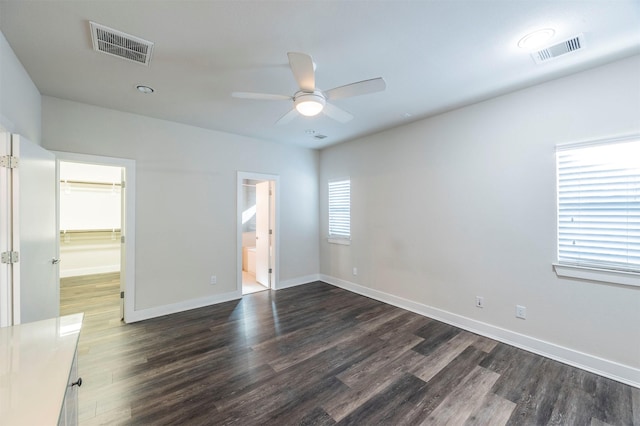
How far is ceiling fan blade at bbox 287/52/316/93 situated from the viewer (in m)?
1.73

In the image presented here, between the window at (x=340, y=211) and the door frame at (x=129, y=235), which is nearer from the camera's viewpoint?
the door frame at (x=129, y=235)

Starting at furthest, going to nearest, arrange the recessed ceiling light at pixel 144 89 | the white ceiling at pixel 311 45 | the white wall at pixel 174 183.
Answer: the white wall at pixel 174 183, the recessed ceiling light at pixel 144 89, the white ceiling at pixel 311 45

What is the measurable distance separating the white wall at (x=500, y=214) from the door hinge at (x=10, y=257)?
4092 mm

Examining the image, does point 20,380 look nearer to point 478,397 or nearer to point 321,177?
point 478,397

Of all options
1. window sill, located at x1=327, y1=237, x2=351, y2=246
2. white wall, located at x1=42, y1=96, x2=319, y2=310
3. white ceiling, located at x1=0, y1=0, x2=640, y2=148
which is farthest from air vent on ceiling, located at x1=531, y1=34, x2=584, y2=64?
white wall, located at x1=42, y1=96, x2=319, y2=310

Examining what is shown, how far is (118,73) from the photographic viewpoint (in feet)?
8.23

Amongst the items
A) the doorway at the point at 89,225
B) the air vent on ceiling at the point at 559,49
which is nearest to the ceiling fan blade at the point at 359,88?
the air vent on ceiling at the point at 559,49

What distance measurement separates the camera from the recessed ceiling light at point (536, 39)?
1.94 m

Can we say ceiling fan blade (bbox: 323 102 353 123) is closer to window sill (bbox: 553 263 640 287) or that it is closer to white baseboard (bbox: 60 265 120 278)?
window sill (bbox: 553 263 640 287)

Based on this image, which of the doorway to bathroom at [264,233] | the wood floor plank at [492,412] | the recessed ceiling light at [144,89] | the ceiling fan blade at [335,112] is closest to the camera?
the wood floor plank at [492,412]

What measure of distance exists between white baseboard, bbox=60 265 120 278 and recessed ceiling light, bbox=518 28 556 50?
8.50 meters

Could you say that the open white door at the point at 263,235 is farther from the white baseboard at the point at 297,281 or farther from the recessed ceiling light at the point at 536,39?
the recessed ceiling light at the point at 536,39

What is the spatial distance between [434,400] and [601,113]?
294 cm

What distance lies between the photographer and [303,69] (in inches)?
74.1
